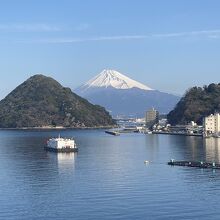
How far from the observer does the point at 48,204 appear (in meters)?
30.8

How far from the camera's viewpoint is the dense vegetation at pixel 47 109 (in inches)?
6718

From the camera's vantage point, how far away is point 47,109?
174250 mm

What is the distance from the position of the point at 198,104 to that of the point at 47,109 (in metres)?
61.5

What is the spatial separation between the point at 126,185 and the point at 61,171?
32.7 ft

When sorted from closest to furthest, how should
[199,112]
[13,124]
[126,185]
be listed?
[126,185] → [199,112] → [13,124]

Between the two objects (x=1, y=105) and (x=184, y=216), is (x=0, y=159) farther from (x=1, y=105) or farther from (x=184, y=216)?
(x=1, y=105)

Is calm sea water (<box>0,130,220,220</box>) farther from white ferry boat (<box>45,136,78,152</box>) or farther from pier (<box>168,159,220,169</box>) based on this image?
white ferry boat (<box>45,136,78,152</box>)

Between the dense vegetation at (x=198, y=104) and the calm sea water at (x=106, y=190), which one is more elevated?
the dense vegetation at (x=198, y=104)

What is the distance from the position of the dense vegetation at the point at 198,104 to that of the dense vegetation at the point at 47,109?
4709cm

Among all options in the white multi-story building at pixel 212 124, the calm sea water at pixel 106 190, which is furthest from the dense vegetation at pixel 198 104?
the calm sea water at pixel 106 190

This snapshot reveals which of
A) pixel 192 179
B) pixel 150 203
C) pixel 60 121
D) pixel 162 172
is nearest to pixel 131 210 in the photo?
pixel 150 203

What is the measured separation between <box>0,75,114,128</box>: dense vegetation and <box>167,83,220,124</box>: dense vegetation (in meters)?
47.1

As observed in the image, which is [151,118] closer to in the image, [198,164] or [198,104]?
[198,104]

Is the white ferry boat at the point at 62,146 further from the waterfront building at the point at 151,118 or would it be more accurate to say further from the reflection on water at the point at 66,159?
the waterfront building at the point at 151,118
